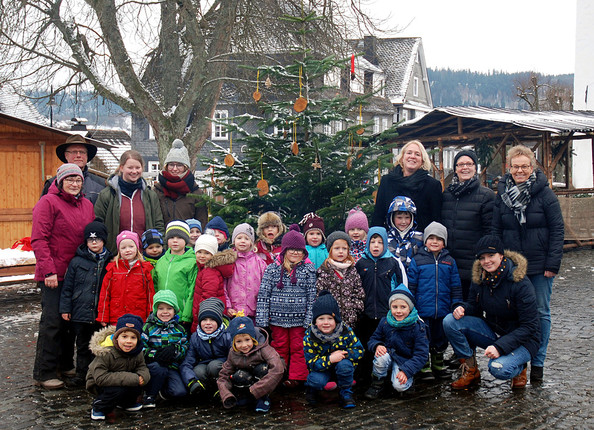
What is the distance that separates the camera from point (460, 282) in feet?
20.5

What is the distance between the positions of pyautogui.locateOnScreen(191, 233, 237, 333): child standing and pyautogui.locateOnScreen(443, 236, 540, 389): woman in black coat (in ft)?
7.01

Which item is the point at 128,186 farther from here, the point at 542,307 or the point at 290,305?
the point at 542,307

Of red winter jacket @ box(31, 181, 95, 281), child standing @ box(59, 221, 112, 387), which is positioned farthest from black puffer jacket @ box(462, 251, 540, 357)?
red winter jacket @ box(31, 181, 95, 281)

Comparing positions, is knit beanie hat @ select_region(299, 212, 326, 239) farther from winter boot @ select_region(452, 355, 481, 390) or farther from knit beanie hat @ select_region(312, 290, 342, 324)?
winter boot @ select_region(452, 355, 481, 390)

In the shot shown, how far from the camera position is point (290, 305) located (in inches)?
236

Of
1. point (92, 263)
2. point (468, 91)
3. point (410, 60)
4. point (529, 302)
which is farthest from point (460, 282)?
point (468, 91)

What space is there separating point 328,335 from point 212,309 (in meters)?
1.06

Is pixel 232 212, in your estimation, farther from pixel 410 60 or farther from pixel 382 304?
pixel 410 60

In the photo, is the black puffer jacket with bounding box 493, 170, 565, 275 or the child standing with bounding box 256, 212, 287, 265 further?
the child standing with bounding box 256, 212, 287, 265

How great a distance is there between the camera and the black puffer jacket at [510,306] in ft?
18.6

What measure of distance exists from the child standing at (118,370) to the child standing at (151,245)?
1092 millimetres

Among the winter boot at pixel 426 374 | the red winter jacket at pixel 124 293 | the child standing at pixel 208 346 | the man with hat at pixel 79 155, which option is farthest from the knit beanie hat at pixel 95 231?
the winter boot at pixel 426 374

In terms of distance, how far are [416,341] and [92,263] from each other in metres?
3.14

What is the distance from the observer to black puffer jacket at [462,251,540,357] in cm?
566
